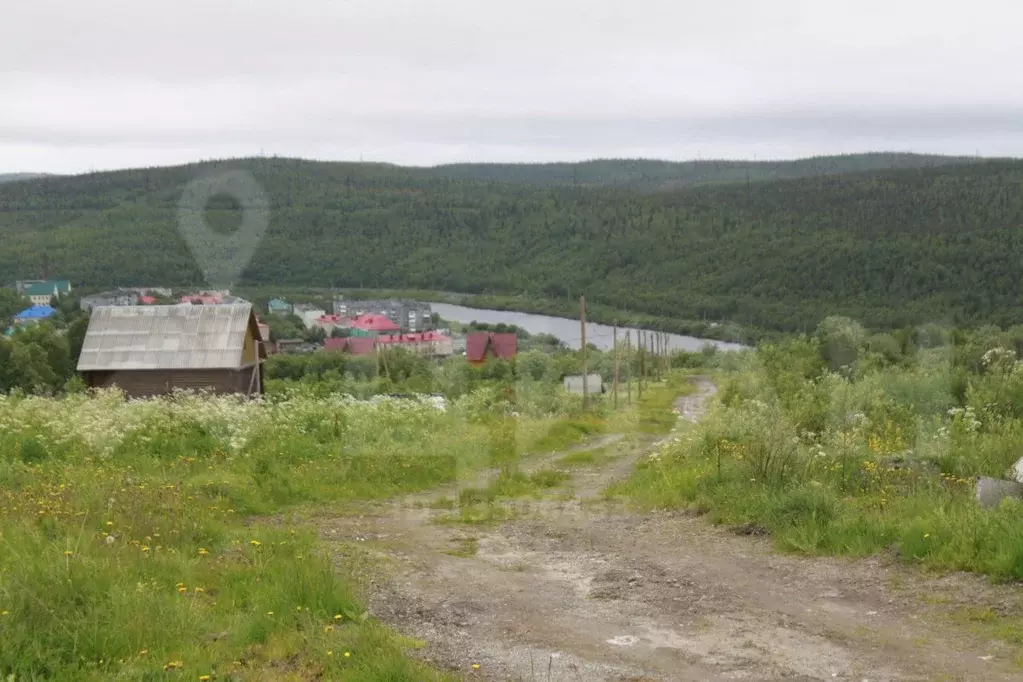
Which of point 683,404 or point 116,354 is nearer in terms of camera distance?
point 116,354

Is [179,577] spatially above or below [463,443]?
above

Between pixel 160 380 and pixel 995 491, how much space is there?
60.0 feet

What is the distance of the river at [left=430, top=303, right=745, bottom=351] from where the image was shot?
67562mm

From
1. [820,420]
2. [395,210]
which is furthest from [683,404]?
[395,210]

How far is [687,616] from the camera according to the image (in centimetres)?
615

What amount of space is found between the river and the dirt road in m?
54.5

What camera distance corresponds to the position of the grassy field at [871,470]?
7.11 m

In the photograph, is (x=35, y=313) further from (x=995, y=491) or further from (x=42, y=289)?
(x=995, y=491)

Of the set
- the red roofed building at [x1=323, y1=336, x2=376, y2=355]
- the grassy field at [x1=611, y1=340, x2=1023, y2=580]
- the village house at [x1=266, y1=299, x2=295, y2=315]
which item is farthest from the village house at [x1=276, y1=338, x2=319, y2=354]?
the grassy field at [x1=611, y1=340, x2=1023, y2=580]

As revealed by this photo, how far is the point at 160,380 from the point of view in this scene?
71.6ft

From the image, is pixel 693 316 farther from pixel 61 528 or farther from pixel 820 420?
pixel 61 528

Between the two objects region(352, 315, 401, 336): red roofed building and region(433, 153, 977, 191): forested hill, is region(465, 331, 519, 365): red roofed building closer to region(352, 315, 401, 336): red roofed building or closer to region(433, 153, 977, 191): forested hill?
region(352, 315, 401, 336): red roofed building

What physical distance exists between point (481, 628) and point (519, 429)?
35.0ft

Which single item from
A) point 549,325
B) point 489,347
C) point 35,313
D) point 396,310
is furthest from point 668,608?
point 396,310
